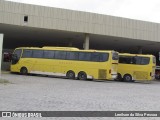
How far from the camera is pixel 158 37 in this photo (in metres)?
34.0

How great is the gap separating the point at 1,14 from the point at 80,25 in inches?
262

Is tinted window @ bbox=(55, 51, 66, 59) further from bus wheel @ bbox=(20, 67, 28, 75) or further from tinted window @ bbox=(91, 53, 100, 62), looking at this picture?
bus wheel @ bbox=(20, 67, 28, 75)

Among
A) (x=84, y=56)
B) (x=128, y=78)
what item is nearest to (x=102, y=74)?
(x=84, y=56)

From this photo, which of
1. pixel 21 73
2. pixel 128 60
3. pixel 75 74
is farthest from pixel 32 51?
pixel 128 60

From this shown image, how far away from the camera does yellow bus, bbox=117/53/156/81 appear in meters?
28.2

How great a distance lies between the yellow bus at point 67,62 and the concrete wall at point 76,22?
259cm

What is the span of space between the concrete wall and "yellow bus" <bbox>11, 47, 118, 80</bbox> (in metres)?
2.59

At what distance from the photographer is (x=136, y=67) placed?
2880cm

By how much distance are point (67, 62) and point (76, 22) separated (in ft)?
14.9

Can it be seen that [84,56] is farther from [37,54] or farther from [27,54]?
[27,54]

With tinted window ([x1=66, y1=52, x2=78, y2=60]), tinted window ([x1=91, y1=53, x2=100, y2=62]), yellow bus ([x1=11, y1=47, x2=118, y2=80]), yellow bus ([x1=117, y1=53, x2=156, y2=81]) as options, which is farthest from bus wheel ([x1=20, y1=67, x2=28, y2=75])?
yellow bus ([x1=117, y1=53, x2=156, y2=81])

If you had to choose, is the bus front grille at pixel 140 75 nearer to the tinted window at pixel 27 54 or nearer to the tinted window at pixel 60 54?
the tinted window at pixel 60 54

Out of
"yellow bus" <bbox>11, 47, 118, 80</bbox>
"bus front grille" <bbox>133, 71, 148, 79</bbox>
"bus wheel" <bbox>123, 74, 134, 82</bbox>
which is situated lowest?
"bus wheel" <bbox>123, 74, 134, 82</bbox>

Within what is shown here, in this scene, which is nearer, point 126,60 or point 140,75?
point 140,75
